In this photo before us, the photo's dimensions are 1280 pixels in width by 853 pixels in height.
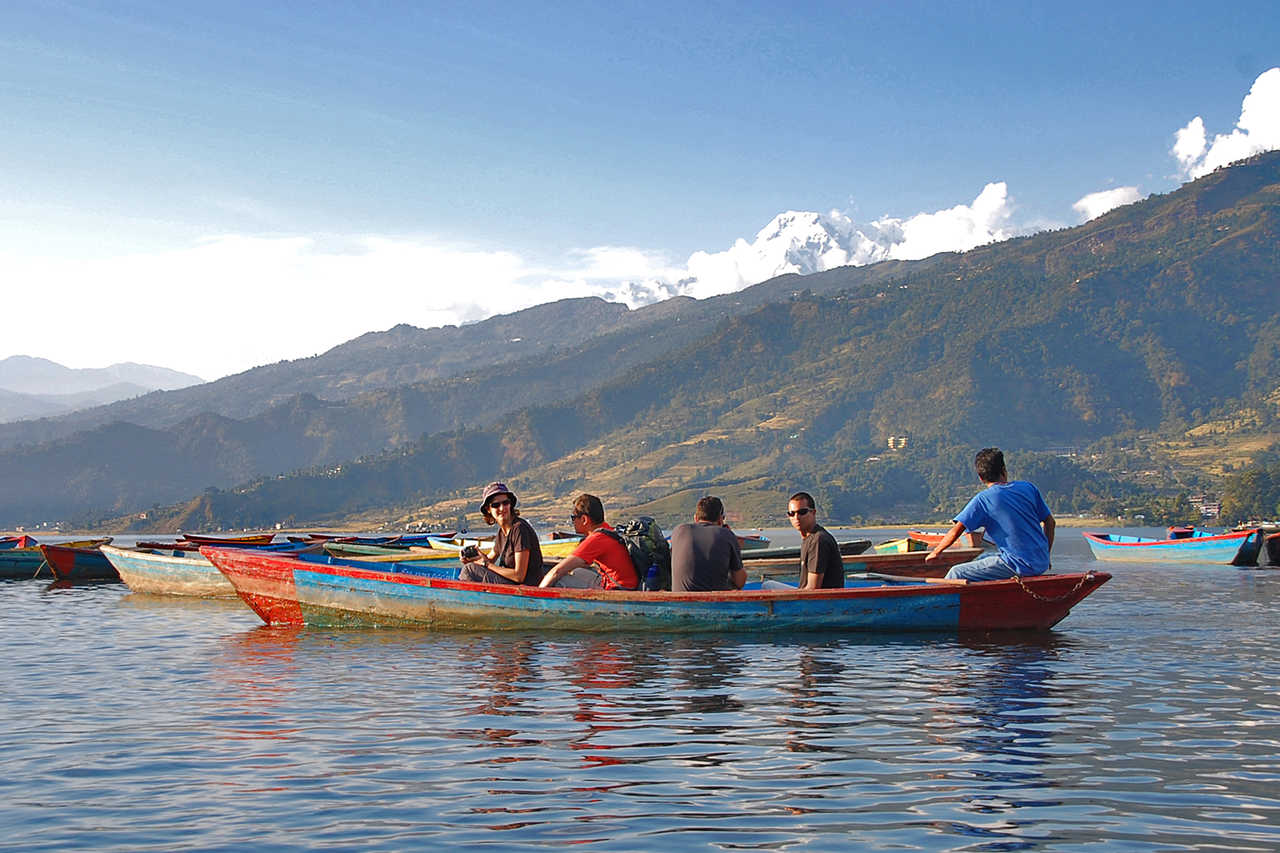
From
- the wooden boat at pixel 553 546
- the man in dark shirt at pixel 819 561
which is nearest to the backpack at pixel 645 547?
the man in dark shirt at pixel 819 561

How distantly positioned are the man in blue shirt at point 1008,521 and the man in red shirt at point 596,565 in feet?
18.5

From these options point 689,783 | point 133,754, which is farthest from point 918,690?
point 133,754

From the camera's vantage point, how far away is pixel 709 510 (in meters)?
21.5

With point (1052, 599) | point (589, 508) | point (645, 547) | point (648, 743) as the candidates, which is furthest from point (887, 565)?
point (648, 743)

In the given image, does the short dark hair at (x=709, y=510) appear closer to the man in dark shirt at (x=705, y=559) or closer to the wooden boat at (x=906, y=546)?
the man in dark shirt at (x=705, y=559)

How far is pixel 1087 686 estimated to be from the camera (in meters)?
17.2

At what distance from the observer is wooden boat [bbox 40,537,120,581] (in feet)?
165

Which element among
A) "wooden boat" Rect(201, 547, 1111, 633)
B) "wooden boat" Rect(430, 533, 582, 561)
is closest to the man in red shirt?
"wooden boat" Rect(201, 547, 1111, 633)

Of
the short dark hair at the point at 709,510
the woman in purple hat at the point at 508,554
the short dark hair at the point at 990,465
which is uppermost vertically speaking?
the short dark hair at the point at 990,465

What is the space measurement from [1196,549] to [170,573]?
163 feet

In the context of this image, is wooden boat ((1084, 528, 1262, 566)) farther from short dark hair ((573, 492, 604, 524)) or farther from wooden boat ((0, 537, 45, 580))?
wooden boat ((0, 537, 45, 580))

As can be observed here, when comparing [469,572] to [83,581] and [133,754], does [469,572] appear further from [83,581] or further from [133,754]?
[83,581]

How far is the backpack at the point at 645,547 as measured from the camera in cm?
2361

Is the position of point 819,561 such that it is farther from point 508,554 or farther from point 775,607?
point 508,554
